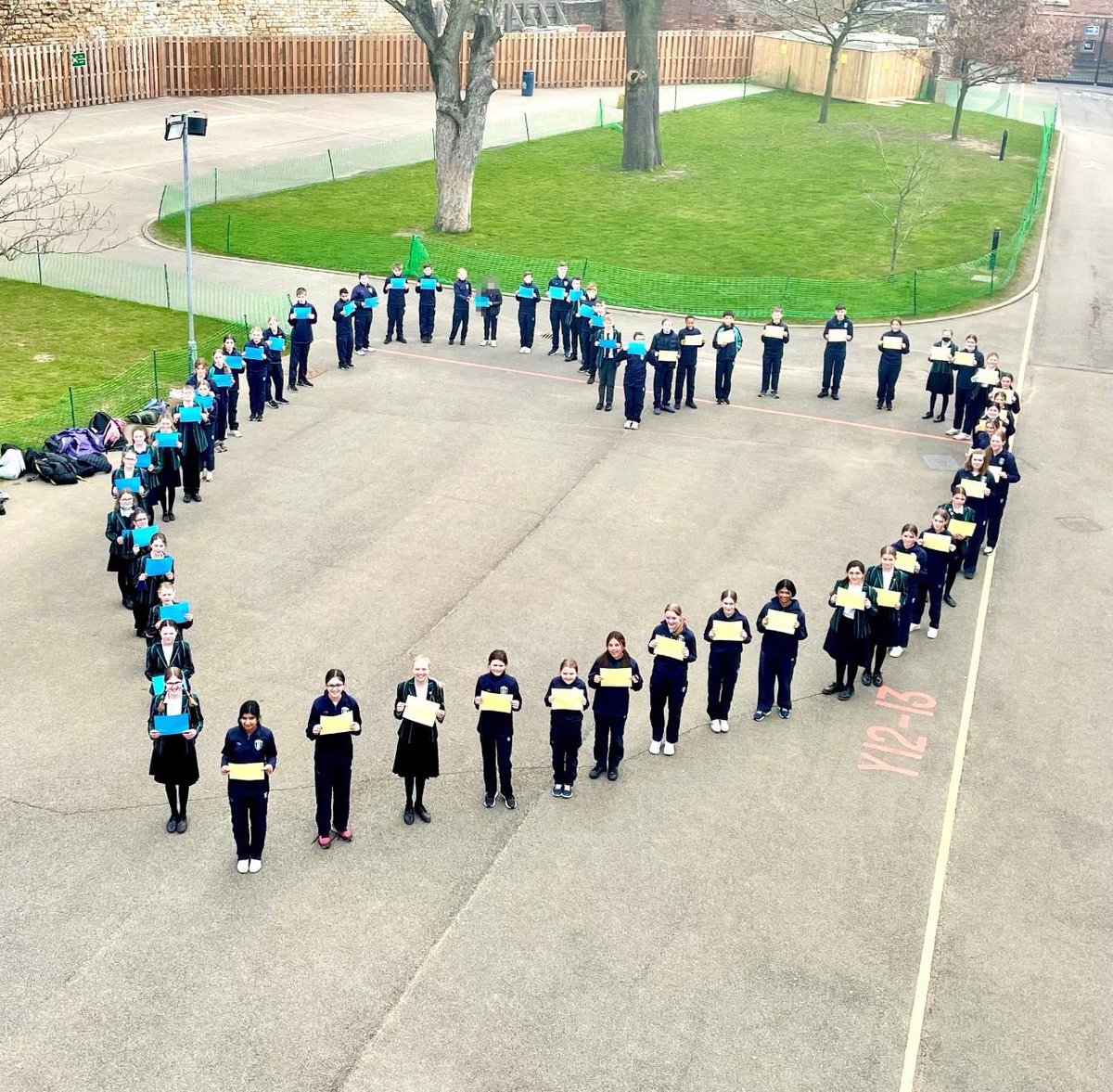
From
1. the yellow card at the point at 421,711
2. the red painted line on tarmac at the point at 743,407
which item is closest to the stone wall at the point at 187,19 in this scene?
the red painted line on tarmac at the point at 743,407

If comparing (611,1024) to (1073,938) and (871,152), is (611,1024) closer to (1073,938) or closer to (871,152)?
(1073,938)

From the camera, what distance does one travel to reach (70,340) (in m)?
27.7

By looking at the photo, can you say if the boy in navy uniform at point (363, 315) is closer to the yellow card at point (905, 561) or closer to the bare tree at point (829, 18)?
the yellow card at point (905, 561)

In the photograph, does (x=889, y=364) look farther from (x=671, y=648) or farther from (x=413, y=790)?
(x=413, y=790)

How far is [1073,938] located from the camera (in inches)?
476

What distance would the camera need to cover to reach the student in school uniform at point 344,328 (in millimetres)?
25766

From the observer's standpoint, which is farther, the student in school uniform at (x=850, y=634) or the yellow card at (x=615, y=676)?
the student in school uniform at (x=850, y=634)

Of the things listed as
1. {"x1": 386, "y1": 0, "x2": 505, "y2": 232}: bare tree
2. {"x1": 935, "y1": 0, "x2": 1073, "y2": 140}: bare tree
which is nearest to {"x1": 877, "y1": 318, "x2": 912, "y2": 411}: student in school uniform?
{"x1": 386, "y1": 0, "x2": 505, "y2": 232}: bare tree

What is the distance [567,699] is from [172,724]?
3648mm

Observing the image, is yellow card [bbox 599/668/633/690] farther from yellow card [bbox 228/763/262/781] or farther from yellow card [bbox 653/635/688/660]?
yellow card [bbox 228/763/262/781]

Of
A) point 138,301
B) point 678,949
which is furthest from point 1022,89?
point 678,949

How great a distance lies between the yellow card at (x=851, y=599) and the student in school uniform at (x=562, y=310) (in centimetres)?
1310

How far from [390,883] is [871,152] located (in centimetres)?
4295

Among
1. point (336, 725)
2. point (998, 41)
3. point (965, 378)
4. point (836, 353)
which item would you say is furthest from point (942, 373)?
point (998, 41)
